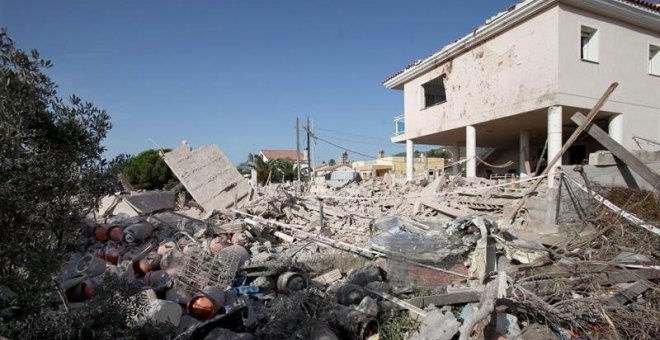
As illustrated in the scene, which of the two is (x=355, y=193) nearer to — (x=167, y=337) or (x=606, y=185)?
(x=606, y=185)

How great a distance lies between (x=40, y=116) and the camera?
1987mm

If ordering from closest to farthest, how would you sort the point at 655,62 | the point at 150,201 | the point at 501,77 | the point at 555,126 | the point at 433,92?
the point at 555,126 → the point at 150,201 → the point at 501,77 → the point at 655,62 → the point at 433,92

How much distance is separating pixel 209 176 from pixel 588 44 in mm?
11703

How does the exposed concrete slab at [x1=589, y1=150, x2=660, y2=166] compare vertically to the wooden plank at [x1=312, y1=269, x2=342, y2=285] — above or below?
above

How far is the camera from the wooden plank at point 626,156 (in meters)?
6.30

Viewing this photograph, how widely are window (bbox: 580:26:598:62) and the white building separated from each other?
0.09 ft

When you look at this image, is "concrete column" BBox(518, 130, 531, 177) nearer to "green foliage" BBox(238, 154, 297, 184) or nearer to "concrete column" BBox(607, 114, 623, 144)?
"concrete column" BBox(607, 114, 623, 144)

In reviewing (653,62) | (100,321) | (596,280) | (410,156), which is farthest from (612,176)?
(410,156)

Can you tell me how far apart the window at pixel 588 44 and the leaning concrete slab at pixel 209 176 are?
10.6 m

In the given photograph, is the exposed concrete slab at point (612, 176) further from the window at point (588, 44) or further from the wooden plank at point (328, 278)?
the wooden plank at point (328, 278)

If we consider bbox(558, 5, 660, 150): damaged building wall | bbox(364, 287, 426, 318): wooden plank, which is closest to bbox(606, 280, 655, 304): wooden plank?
bbox(364, 287, 426, 318): wooden plank

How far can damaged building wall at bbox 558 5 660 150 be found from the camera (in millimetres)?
9852

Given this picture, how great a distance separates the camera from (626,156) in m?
6.64

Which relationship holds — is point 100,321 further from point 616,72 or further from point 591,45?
point 616,72
